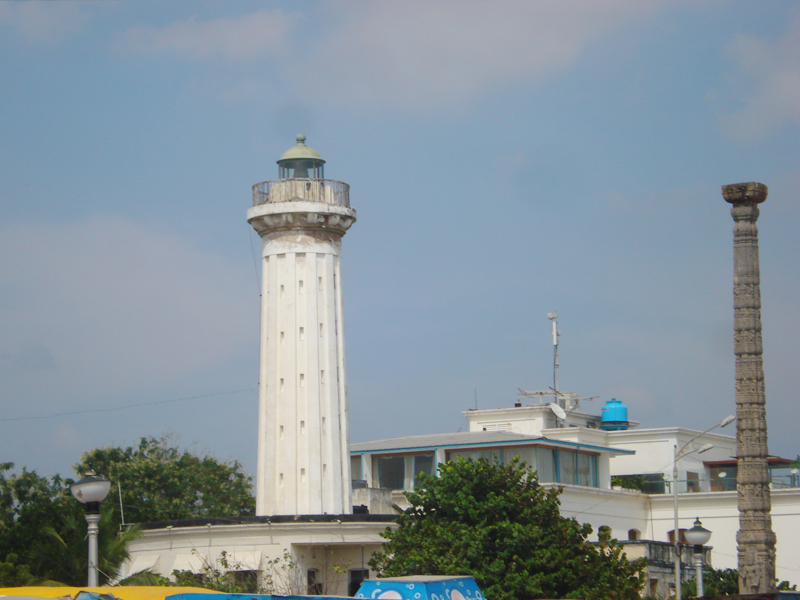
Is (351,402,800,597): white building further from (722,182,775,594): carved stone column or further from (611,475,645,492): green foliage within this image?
(722,182,775,594): carved stone column

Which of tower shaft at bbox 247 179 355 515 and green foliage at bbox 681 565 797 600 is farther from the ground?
tower shaft at bbox 247 179 355 515

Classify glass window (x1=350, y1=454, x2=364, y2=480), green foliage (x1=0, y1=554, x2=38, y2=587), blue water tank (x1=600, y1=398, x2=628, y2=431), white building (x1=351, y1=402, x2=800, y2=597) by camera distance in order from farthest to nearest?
blue water tank (x1=600, y1=398, x2=628, y2=431) → glass window (x1=350, y1=454, x2=364, y2=480) → white building (x1=351, y1=402, x2=800, y2=597) → green foliage (x1=0, y1=554, x2=38, y2=587)

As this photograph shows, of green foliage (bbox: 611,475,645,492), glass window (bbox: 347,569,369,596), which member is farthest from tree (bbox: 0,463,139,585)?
green foliage (bbox: 611,475,645,492)

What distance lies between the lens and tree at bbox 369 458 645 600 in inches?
1383

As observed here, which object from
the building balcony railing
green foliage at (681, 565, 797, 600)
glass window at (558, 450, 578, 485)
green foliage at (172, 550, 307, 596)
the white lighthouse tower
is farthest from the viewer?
the building balcony railing

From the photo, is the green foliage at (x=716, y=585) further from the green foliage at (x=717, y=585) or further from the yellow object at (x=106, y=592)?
the yellow object at (x=106, y=592)

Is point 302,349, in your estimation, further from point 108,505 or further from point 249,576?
point 108,505

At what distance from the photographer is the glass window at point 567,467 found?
184 ft

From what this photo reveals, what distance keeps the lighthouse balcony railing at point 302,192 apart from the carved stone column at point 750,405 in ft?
52.2

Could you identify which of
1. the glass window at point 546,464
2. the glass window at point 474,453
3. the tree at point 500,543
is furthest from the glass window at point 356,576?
the glass window at point 546,464

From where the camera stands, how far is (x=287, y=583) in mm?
42125

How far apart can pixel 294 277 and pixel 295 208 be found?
9.06ft

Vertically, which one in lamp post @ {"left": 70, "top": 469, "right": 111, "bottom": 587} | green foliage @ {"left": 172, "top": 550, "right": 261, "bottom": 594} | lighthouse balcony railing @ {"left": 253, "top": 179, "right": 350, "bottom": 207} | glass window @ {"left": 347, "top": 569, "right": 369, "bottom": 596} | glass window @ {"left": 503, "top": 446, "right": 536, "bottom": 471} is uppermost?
lighthouse balcony railing @ {"left": 253, "top": 179, "right": 350, "bottom": 207}

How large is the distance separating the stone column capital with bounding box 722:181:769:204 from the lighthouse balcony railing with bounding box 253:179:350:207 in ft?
51.8
